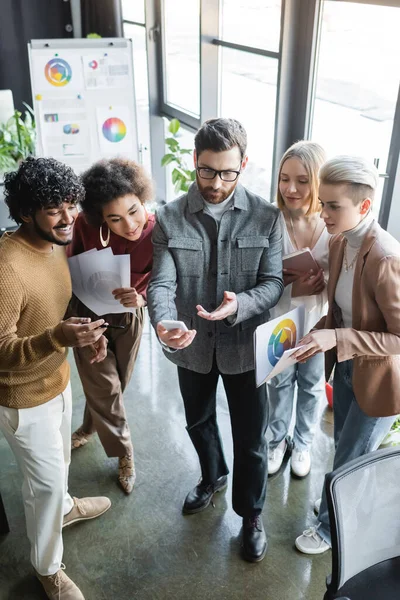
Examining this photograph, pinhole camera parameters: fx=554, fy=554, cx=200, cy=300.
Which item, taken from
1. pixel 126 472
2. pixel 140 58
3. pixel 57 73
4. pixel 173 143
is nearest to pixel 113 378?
pixel 126 472

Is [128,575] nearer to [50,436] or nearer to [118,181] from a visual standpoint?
[50,436]

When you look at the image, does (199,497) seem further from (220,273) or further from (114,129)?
(114,129)

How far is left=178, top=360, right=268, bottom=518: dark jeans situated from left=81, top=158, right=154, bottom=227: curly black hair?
2.24 feet

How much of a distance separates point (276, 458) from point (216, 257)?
4.17ft

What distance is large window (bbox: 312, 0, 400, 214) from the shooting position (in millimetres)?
2828

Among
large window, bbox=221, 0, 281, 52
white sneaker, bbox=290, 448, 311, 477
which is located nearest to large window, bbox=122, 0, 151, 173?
large window, bbox=221, 0, 281, 52

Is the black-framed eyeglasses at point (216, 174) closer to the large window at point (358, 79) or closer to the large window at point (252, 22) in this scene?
the large window at point (358, 79)

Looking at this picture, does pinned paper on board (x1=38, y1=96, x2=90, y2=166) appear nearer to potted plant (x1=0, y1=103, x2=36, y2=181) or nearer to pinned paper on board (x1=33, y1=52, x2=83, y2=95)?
pinned paper on board (x1=33, y1=52, x2=83, y2=95)

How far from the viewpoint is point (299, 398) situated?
102 inches

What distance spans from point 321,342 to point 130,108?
340 cm

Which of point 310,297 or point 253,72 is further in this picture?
point 253,72

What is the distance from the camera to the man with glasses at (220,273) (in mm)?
1727

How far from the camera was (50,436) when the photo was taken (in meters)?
1.90

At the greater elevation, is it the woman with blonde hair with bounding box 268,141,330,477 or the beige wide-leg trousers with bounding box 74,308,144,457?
the woman with blonde hair with bounding box 268,141,330,477
